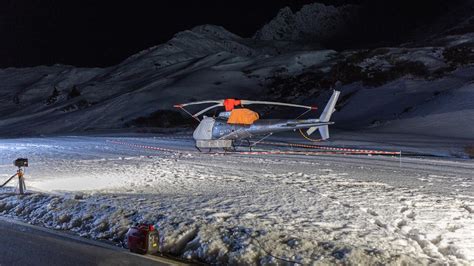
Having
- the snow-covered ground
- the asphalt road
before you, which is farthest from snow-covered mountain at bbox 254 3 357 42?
the asphalt road

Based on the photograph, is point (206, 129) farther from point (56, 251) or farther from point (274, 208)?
point (56, 251)

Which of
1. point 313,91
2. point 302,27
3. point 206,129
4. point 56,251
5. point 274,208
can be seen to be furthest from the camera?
point 302,27

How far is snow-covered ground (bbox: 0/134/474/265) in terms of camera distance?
21.1 ft

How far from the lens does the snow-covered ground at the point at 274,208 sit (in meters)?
6.44

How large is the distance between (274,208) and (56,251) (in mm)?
4024

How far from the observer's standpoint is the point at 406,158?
1831cm

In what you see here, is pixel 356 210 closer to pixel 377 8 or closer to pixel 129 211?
pixel 129 211

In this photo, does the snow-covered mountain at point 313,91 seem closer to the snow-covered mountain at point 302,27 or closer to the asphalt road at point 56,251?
the asphalt road at point 56,251

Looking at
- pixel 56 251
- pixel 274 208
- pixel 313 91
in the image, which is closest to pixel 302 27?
pixel 313 91

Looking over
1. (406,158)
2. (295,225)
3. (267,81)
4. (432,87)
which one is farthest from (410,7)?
(295,225)

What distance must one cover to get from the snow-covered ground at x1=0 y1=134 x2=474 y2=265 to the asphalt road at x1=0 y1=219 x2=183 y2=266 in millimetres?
445

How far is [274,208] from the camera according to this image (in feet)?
29.6

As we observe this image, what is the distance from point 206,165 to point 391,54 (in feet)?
131

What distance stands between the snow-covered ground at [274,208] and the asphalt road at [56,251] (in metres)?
0.44
